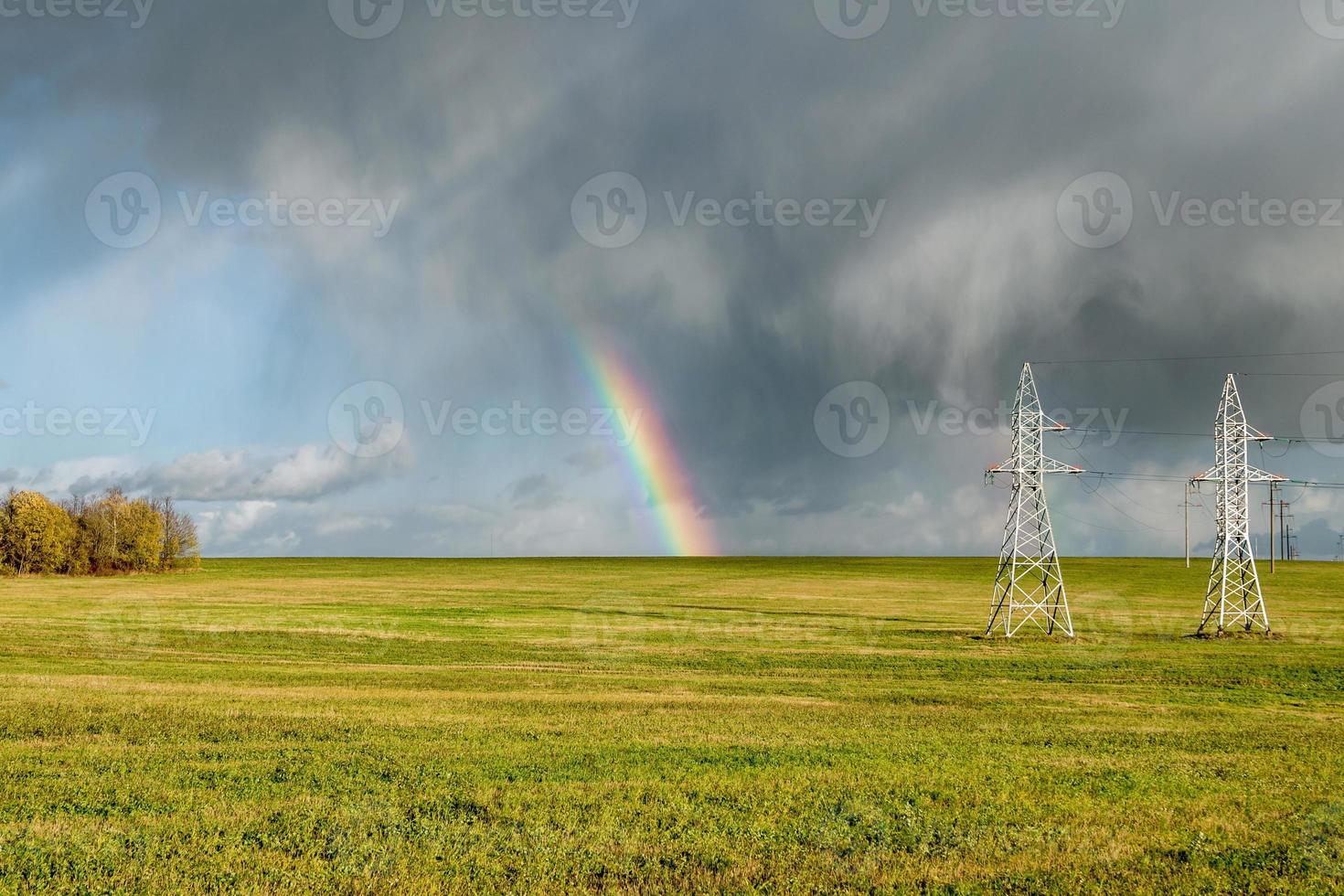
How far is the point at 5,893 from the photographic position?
946 cm

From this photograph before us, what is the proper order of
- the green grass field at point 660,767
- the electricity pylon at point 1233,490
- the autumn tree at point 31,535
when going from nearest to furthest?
the green grass field at point 660,767 → the electricity pylon at point 1233,490 → the autumn tree at point 31,535

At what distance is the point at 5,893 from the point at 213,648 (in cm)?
2734

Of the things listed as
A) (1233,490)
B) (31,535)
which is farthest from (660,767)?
(31,535)

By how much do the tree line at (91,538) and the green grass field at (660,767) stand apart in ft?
328

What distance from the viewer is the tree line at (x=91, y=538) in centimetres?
11925

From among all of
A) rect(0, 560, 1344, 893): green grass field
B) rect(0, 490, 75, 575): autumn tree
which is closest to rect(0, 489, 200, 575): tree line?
rect(0, 490, 75, 575): autumn tree

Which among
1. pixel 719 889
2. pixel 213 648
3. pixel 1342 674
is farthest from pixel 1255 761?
pixel 213 648

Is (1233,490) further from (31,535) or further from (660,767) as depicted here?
(31,535)

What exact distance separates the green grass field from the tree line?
99933 millimetres

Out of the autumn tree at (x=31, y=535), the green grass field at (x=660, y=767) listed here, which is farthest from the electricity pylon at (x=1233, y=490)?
the autumn tree at (x=31, y=535)

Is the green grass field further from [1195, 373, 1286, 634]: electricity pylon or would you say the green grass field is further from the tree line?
the tree line

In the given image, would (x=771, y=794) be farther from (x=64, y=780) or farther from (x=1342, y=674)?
(x=1342, y=674)

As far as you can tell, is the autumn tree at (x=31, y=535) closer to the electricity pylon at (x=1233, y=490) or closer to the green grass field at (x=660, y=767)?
the green grass field at (x=660, y=767)

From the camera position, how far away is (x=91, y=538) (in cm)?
12812
